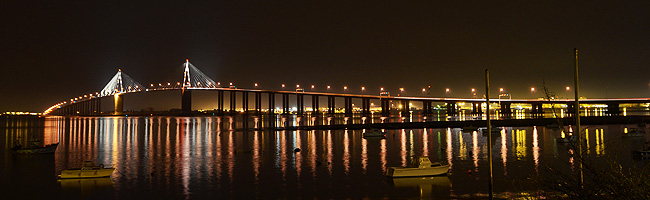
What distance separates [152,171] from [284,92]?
A: 10572 centimetres

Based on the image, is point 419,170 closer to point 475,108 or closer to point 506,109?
point 506,109

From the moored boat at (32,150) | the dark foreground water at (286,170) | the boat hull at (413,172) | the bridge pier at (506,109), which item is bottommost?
the dark foreground water at (286,170)

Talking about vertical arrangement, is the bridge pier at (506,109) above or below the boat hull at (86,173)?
above

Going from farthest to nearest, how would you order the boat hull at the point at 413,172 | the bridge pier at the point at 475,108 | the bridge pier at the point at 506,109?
the bridge pier at the point at 475,108
the bridge pier at the point at 506,109
the boat hull at the point at 413,172

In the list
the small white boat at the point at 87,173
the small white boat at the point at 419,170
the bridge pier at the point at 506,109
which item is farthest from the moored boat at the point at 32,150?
the bridge pier at the point at 506,109

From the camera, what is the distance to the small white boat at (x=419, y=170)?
20.0 m

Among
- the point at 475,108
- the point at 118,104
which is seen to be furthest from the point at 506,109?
the point at 118,104

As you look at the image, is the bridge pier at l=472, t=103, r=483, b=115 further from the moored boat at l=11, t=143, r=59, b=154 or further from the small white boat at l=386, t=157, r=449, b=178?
the small white boat at l=386, t=157, r=449, b=178

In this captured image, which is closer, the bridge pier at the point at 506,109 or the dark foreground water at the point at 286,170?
the dark foreground water at the point at 286,170

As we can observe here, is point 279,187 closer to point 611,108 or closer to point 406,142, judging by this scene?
point 406,142

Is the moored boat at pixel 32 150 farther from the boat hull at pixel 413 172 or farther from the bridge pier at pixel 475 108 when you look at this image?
the bridge pier at pixel 475 108

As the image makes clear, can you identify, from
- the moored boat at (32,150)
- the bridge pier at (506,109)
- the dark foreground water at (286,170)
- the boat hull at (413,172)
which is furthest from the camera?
the bridge pier at (506,109)

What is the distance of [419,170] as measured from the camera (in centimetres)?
2009

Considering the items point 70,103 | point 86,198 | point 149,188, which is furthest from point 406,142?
point 70,103
